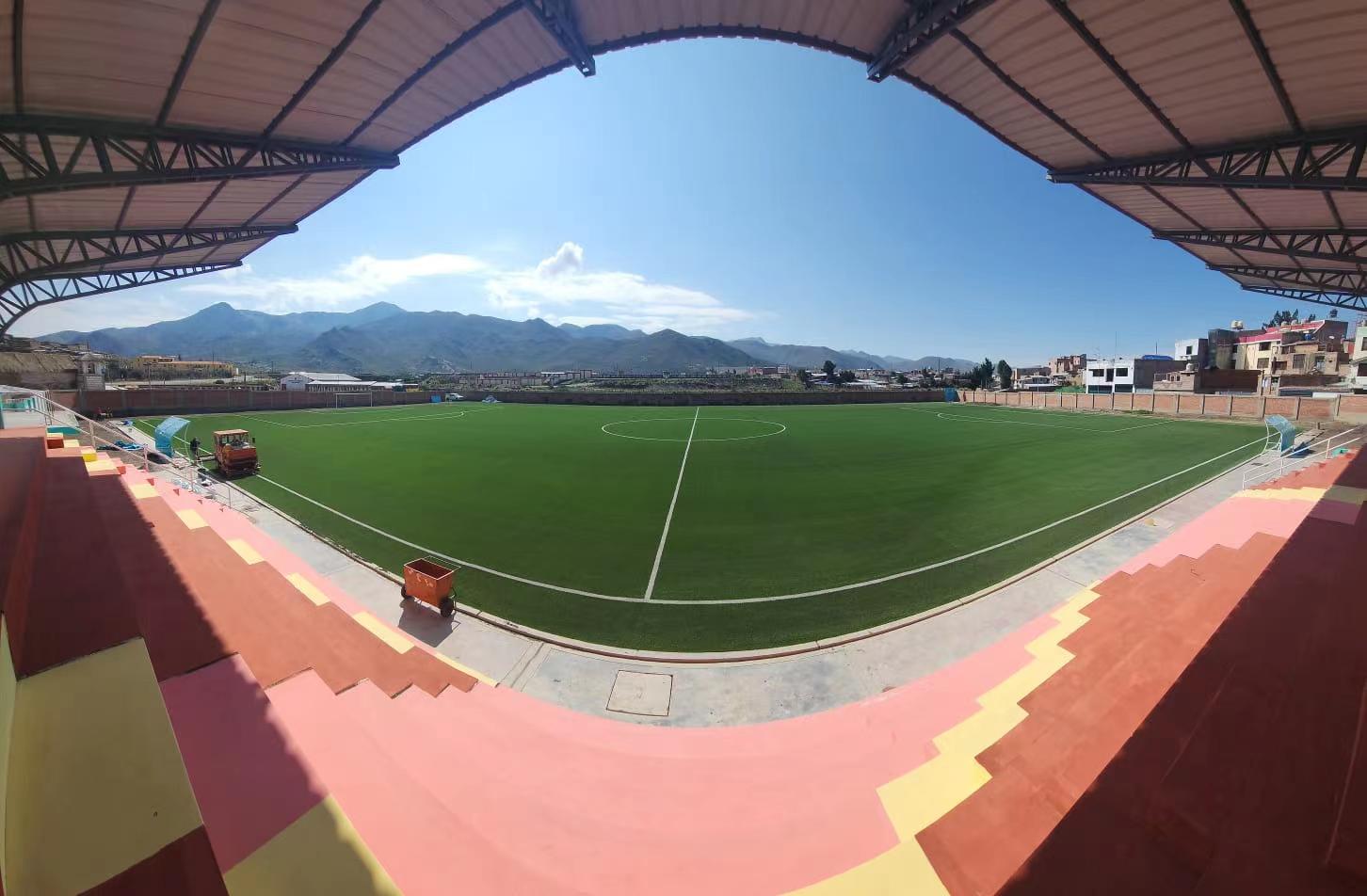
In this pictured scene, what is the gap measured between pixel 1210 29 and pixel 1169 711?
470 inches

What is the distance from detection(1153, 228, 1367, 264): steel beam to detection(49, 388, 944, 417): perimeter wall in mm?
43057

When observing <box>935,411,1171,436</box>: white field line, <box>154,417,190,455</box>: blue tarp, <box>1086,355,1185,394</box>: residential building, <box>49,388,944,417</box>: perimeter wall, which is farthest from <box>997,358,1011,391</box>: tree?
<box>154,417,190,455</box>: blue tarp

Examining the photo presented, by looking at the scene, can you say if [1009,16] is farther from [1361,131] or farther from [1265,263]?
[1265,263]

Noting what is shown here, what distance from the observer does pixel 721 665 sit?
7016 mm

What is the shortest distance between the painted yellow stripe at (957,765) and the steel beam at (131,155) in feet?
59.6

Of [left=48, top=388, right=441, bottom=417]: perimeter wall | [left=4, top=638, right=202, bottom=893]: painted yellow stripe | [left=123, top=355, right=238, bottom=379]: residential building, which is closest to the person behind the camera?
[left=4, top=638, right=202, bottom=893]: painted yellow stripe

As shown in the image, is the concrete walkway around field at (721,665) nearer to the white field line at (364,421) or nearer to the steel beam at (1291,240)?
the steel beam at (1291,240)

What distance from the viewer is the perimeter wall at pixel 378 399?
126 ft

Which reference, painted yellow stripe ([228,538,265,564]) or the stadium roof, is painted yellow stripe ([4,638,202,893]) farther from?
the stadium roof

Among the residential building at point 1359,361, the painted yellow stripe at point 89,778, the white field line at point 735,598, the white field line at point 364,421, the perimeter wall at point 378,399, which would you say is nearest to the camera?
the painted yellow stripe at point 89,778

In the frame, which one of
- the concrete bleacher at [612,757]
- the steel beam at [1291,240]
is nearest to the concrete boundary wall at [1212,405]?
the steel beam at [1291,240]

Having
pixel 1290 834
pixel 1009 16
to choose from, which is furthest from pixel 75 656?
pixel 1009 16

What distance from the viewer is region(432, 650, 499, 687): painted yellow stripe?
6454 millimetres

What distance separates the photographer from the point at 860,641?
24.5 feet
